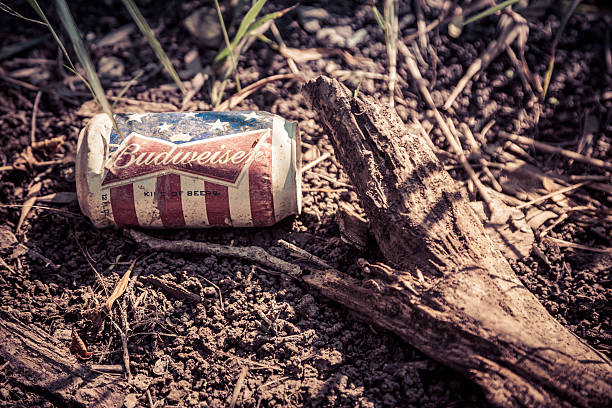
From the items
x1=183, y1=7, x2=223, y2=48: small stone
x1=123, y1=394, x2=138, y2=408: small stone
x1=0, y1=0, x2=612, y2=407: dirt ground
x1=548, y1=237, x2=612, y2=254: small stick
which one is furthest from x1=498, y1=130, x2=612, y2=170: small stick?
x1=123, y1=394, x2=138, y2=408: small stone

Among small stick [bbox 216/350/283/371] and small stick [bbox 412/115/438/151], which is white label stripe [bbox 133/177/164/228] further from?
small stick [bbox 412/115/438/151]

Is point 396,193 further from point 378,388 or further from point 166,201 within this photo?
point 166,201

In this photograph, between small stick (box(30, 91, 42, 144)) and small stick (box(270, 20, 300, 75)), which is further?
small stick (box(270, 20, 300, 75))

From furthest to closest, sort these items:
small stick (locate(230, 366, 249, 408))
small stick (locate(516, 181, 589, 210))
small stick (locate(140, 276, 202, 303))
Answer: small stick (locate(516, 181, 589, 210)) < small stick (locate(140, 276, 202, 303)) < small stick (locate(230, 366, 249, 408))

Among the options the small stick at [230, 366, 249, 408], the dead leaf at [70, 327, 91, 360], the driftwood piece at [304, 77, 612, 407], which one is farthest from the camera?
the dead leaf at [70, 327, 91, 360]

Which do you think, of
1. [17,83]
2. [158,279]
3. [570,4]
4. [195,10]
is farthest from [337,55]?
[17,83]

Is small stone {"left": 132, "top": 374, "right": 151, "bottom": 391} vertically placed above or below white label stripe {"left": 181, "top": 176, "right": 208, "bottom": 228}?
below

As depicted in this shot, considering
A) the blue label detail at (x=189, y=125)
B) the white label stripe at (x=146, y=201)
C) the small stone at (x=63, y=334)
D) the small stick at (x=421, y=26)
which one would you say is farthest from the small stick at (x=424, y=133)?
the small stone at (x=63, y=334)
